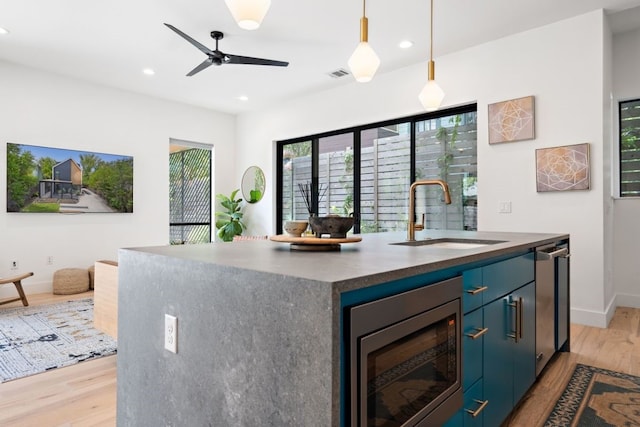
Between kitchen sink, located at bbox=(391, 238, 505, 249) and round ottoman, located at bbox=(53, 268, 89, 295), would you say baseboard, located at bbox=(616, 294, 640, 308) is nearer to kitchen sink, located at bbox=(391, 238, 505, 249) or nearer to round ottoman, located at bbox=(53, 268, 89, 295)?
kitchen sink, located at bbox=(391, 238, 505, 249)

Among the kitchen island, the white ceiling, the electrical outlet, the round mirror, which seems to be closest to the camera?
the kitchen island

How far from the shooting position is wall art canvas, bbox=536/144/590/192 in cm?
350

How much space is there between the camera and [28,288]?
15.7ft

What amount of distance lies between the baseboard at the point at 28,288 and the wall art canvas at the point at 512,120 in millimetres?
5602

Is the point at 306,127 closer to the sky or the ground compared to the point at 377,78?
closer to the ground

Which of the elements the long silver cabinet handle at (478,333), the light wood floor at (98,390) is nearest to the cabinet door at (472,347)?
the long silver cabinet handle at (478,333)

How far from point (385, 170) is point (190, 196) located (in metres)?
3.52

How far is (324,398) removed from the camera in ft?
2.56

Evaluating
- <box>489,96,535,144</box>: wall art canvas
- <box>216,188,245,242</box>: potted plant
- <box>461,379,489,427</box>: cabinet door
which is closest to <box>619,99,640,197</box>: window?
Result: <box>489,96,535,144</box>: wall art canvas

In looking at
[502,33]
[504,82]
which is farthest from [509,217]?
[502,33]

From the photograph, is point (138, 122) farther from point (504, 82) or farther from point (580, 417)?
point (580, 417)

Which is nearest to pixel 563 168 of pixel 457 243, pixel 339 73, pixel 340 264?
pixel 457 243

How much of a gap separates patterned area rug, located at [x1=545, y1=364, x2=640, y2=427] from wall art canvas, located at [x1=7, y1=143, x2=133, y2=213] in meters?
5.65

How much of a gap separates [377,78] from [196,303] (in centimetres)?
461
